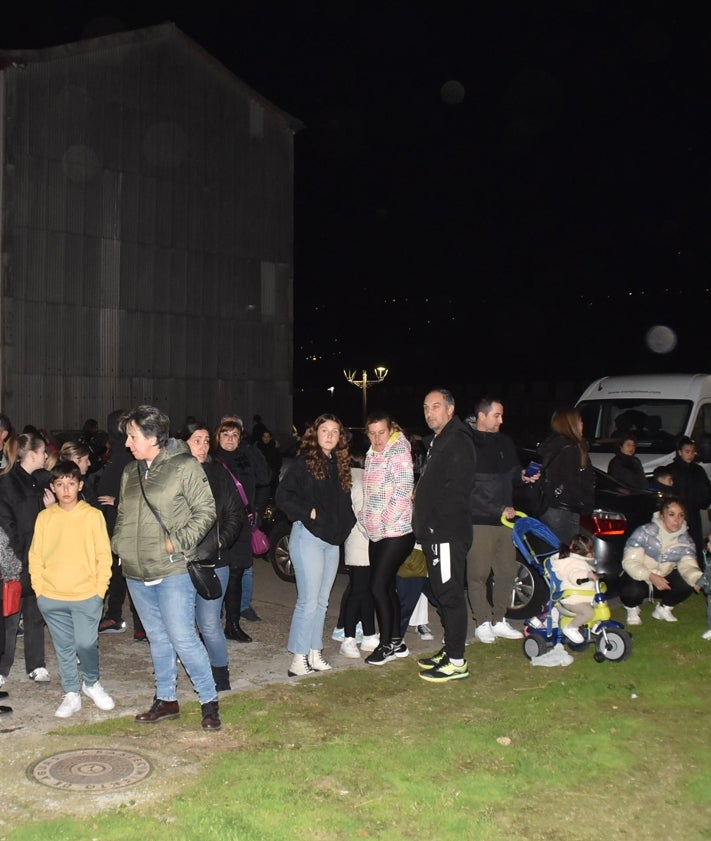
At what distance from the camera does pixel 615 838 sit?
13.8 feet

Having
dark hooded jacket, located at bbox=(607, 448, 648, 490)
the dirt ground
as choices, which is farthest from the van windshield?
the dirt ground

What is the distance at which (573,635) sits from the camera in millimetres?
7105

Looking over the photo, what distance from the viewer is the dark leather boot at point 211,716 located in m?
5.47

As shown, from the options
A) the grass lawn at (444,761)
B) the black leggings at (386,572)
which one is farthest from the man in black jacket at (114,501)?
the grass lawn at (444,761)

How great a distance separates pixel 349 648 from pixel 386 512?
48.2 inches

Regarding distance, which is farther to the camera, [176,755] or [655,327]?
[655,327]

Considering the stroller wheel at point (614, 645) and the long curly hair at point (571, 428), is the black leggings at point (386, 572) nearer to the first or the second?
the stroller wheel at point (614, 645)

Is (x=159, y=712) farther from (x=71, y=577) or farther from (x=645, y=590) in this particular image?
(x=645, y=590)

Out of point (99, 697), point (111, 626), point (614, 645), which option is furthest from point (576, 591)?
point (111, 626)

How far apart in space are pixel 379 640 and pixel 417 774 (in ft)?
7.69

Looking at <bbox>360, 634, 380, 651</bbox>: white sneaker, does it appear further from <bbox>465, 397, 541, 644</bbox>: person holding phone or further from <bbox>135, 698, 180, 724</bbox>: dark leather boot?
<bbox>135, 698, 180, 724</bbox>: dark leather boot

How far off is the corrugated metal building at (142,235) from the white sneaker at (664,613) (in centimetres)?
1710

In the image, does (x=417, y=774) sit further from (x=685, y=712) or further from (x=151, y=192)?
(x=151, y=192)

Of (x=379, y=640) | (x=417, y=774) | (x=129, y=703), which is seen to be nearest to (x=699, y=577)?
(x=379, y=640)
